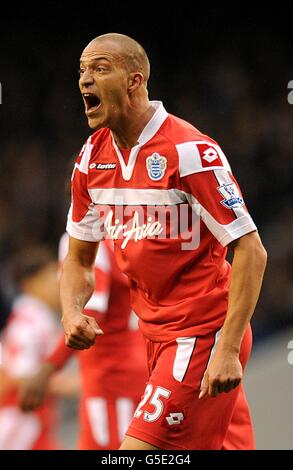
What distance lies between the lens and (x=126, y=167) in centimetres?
447

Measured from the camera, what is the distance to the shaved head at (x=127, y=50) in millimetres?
4387

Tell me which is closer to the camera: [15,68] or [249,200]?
[249,200]

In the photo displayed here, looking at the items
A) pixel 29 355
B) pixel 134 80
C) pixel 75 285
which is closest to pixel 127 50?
pixel 134 80

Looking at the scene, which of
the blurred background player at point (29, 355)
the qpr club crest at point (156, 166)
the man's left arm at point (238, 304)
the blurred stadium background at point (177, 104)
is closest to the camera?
the man's left arm at point (238, 304)

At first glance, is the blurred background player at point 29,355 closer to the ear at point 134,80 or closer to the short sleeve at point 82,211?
the short sleeve at point 82,211

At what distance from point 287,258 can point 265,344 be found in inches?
39.7

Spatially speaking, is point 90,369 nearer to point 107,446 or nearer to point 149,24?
point 107,446

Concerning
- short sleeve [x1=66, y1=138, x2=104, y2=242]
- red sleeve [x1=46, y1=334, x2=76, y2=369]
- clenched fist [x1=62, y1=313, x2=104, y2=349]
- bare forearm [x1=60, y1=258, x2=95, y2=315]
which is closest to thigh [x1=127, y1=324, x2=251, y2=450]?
clenched fist [x1=62, y1=313, x2=104, y2=349]

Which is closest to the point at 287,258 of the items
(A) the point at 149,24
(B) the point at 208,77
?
(B) the point at 208,77

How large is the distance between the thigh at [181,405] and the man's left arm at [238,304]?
13 centimetres

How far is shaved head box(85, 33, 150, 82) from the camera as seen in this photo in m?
4.39

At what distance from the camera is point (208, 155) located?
4262 mm

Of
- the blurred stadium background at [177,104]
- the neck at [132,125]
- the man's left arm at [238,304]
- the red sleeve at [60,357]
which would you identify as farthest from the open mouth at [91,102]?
the blurred stadium background at [177,104]

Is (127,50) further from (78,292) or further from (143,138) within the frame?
(78,292)
